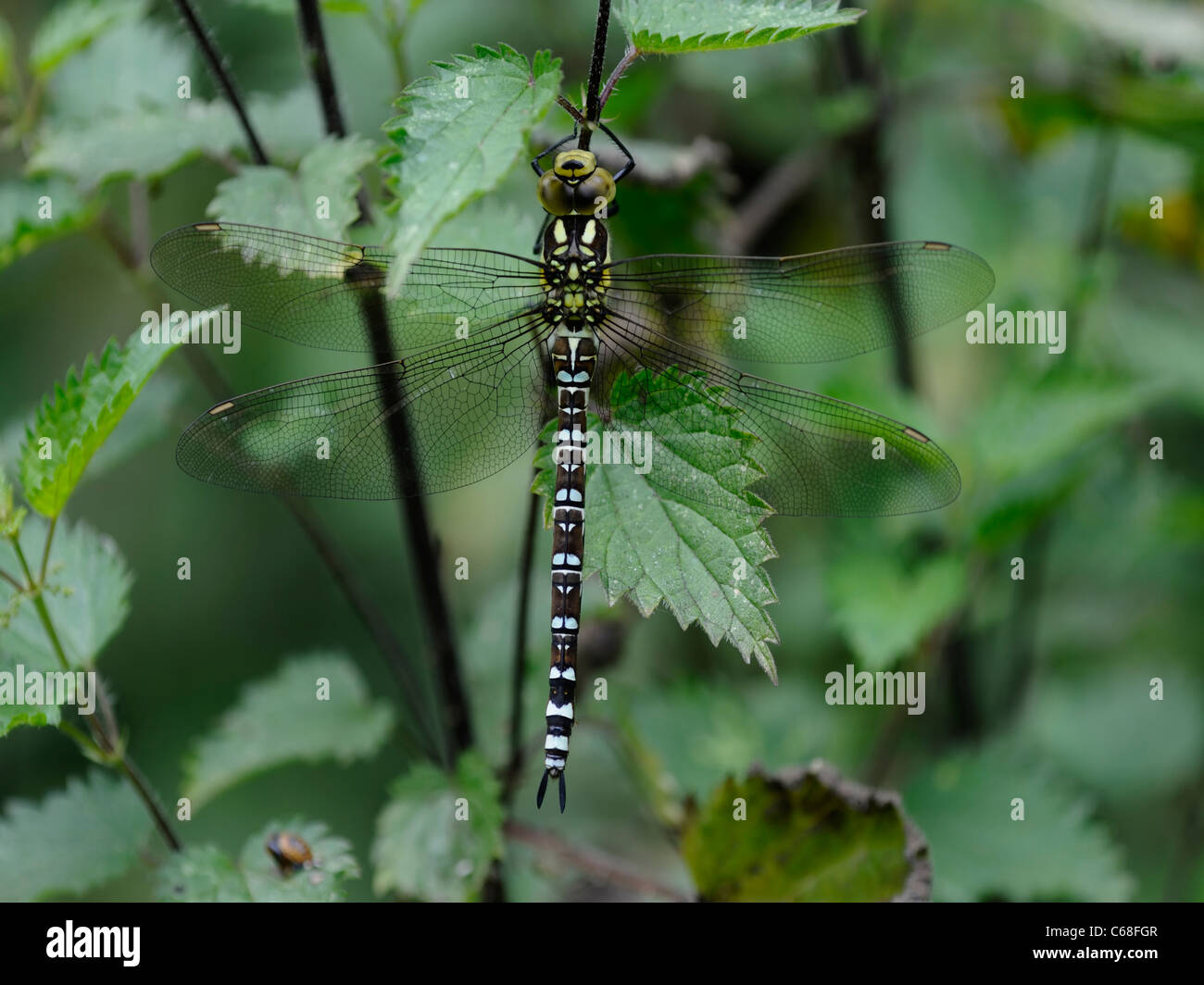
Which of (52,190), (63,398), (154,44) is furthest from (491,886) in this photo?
(154,44)

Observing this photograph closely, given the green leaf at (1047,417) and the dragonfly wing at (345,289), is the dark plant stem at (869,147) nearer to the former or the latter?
the green leaf at (1047,417)

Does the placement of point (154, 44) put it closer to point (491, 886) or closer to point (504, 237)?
point (504, 237)

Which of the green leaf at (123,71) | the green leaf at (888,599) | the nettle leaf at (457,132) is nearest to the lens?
the nettle leaf at (457,132)

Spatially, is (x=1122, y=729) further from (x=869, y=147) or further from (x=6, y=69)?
(x=6, y=69)

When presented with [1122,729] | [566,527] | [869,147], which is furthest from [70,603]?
[1122,729]

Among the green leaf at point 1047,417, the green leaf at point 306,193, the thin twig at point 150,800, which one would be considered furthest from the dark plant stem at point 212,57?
the green leaf at point 1047,417
